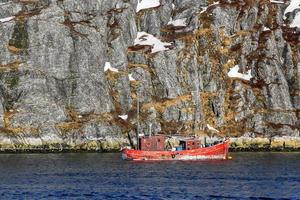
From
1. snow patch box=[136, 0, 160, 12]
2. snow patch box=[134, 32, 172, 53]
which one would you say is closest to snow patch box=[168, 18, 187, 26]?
snow patch box=[136, 0, 160, 12]

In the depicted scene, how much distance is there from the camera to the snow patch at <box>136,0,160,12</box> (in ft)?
587

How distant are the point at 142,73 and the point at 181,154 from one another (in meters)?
43.9

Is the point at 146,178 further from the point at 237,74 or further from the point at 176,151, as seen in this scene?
the point at 237,74

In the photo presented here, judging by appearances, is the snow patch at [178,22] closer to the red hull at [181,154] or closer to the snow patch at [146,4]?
the snow patch at [146,4]

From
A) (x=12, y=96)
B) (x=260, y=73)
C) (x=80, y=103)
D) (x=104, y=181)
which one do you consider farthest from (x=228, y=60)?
(x=104, y=181)

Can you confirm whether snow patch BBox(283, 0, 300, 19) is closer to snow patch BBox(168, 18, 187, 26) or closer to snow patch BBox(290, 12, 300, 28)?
snow patch BBox(290, 12, 300, 28)

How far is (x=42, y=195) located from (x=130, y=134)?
240 ft

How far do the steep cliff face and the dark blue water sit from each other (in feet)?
70.5

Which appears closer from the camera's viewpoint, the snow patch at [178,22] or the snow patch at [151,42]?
the snow patch at [151,42]

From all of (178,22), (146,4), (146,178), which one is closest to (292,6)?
(178,22)

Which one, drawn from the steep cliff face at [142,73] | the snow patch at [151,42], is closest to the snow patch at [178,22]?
the steep cliff face at [142,73]

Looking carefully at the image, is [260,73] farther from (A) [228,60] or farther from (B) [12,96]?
(B) [12,96]

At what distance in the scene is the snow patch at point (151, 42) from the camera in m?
161

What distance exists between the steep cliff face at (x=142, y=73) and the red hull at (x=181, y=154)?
20190 millimetres
